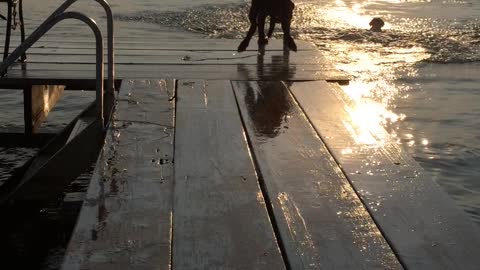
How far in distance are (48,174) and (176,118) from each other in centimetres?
96

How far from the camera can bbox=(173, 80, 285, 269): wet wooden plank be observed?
10.0 ft

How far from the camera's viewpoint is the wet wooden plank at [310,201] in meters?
3.07

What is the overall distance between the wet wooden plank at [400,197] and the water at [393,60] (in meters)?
0.41

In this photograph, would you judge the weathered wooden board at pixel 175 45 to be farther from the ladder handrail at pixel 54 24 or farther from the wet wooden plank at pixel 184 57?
the ladder handrail at pixel 54 24

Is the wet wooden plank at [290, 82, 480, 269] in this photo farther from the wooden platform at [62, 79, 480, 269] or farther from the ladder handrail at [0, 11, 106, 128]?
the ladder handrail at [0, 11, 106, 128]

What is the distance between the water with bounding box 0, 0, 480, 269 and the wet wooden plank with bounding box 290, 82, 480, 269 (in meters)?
0.41

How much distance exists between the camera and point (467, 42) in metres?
15.1

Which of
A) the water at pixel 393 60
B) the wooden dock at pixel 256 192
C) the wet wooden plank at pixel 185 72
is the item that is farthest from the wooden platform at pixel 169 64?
the water at pixel 393 60

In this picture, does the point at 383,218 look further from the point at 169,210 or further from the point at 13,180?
the point at 13,180

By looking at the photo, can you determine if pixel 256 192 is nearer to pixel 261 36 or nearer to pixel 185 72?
pixel 185 72

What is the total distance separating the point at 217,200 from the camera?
12.0ft

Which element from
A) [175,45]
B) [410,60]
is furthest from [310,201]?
[410,60]

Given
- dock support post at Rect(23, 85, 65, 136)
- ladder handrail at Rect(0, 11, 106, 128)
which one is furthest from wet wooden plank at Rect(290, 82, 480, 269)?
dock support post at Rect(23, 85, 65, 136)

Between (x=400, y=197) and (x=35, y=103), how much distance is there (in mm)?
4709
